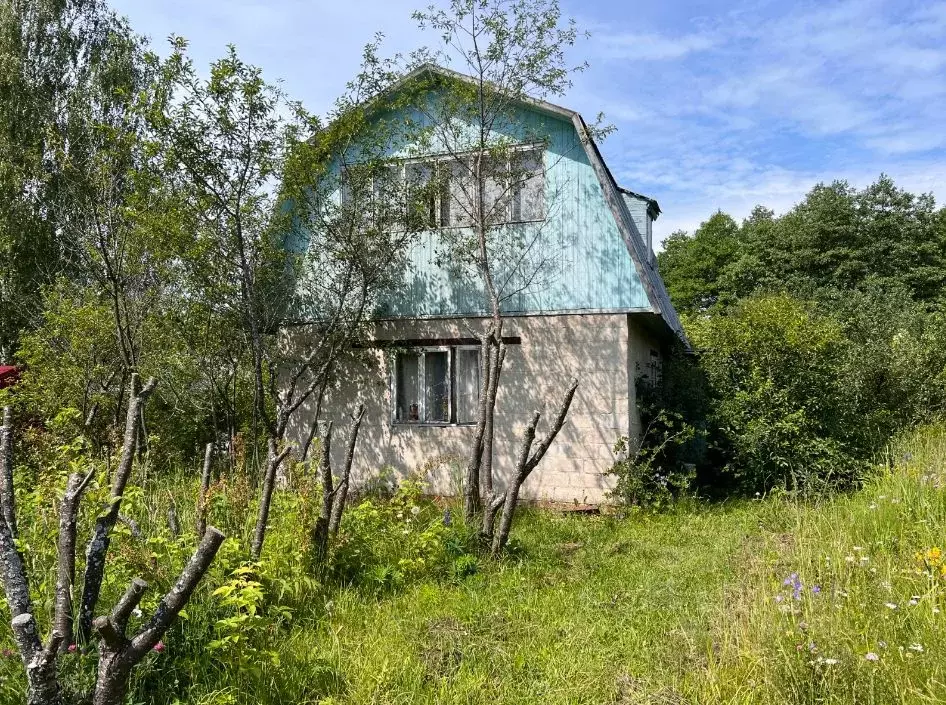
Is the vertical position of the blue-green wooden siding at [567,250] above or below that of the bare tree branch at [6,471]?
above

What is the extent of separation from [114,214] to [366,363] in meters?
4.11

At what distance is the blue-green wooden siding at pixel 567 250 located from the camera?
840cm

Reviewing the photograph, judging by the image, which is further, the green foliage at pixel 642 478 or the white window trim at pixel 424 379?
the white window trim at pixel 424 379

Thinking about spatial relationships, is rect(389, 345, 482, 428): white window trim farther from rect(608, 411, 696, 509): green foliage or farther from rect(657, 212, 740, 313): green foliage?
rect(657, 212, 740, 313): green foliage

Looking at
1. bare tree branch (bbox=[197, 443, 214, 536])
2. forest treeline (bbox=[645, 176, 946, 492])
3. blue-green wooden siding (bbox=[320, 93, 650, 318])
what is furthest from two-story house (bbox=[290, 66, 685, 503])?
bare tree branch (bbox=[197, 443, 214, 536])

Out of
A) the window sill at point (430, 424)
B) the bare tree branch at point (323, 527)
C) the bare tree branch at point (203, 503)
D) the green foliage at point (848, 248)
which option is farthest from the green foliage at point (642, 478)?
the green foliage at point (848, 248)

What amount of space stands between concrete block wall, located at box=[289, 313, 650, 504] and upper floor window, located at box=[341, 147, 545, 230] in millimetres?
1504

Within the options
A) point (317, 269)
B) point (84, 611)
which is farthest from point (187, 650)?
point (317, 269)

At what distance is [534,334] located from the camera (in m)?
8.84

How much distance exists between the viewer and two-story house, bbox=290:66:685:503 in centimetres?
844

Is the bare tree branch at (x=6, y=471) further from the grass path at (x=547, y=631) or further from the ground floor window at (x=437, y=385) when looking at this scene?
the ground floor window at (x=437, y=385)

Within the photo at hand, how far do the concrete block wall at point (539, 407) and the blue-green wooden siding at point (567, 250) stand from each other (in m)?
0.23

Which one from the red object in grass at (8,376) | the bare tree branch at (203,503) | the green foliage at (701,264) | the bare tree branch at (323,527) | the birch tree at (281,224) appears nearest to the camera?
the bare tree branch at (203,503)

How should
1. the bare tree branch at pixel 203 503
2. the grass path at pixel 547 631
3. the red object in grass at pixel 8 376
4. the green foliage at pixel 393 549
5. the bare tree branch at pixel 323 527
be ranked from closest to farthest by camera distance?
the grass path at pixel 547 631 → the bare tree branch at pixel 203 503 → the bare tree branch at pixel 323 527 → the green foliage at pixel 393 549 → the red object in grass at pixel 8 376
